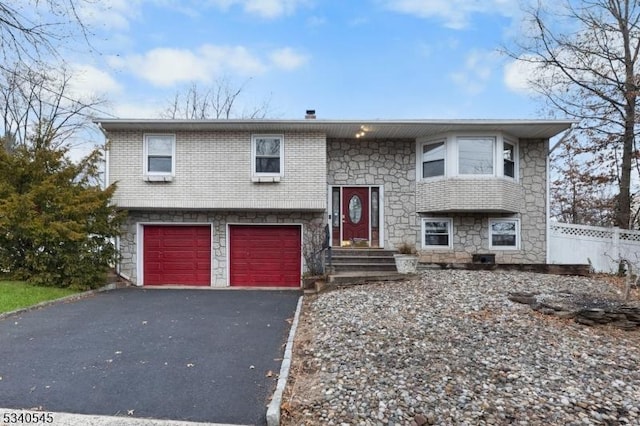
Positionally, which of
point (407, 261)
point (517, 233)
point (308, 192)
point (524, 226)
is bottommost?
point (407, 261)

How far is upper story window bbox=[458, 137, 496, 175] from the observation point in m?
10.5

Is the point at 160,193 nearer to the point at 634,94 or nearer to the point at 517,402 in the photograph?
the point at 517,402

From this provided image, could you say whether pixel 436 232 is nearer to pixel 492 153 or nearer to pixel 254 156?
pixel 492 153

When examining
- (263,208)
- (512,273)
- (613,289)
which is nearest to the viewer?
(613,289)

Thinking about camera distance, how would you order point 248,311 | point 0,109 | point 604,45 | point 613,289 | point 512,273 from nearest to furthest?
point 248,311
point 613,289
point 512,273
point 604,45
point 0,109

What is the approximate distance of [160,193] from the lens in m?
10.3

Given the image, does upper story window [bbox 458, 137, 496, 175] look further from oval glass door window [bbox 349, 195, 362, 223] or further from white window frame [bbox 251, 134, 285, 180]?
white window frame [bbox 251, 134, 285, 180]

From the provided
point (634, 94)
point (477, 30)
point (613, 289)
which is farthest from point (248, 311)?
point (634, 94)

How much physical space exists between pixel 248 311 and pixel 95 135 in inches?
709

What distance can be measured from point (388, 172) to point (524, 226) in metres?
4.43

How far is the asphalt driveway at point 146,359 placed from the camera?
3.49 meters

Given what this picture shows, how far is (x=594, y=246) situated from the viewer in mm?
10930

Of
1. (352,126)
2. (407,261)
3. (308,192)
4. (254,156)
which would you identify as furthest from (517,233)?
(254,156)

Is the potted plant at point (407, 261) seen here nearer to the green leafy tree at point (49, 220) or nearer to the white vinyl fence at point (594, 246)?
the white vinyl fence at point (594, 246)
